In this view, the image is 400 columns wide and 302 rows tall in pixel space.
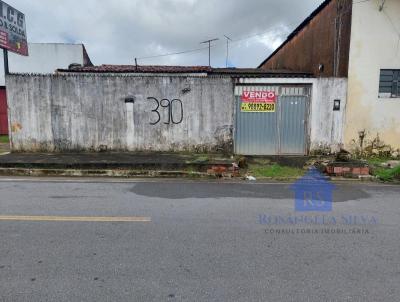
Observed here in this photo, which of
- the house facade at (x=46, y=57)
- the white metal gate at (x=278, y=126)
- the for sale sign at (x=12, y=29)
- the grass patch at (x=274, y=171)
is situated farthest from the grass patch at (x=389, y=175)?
the house facade at (x=46, y=57)

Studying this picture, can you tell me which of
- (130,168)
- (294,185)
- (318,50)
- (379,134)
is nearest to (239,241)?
(294,185)

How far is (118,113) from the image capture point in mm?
11062

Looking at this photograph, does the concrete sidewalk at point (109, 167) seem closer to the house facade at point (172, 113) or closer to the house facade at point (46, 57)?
the house facade at point (172, 113)

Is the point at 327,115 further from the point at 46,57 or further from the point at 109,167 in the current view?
the point at 46,57

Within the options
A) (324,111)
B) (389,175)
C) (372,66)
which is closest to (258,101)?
(324,111)

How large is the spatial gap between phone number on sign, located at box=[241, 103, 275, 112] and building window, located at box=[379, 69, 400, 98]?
12.6ft

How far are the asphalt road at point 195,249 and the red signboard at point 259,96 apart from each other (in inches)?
201

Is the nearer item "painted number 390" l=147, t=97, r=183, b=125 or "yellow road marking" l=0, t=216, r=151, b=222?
"yellow road marking" l=0, t=216, r=151, b=222

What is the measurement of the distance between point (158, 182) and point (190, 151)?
3.37 meters

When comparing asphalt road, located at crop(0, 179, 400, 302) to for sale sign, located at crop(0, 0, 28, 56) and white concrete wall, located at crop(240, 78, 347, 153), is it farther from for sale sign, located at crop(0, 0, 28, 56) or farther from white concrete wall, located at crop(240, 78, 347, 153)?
for sale sign, located at crop(0, 0, 28, 56)

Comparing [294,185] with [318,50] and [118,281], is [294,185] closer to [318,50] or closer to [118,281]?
[118,281]

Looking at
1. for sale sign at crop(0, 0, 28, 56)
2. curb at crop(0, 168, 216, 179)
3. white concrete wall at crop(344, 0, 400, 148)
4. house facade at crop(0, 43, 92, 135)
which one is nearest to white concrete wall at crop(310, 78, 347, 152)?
white concrete wall at crop(344, 0, 400, 148)

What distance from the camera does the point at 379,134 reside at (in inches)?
431

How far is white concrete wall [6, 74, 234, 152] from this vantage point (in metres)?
10.9
